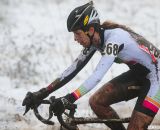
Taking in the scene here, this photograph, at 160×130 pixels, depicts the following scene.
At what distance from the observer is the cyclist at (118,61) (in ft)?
15.4

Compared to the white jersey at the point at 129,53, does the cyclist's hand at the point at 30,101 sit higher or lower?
lower

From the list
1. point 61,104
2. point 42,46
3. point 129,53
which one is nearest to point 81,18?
point 129,53

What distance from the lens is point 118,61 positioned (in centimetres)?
498

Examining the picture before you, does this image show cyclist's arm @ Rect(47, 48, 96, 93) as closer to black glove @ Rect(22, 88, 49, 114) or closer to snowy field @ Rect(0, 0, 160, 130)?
black glove @ Rect(22, 88, 49, 114)

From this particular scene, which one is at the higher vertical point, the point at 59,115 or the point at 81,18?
the point at 81,18

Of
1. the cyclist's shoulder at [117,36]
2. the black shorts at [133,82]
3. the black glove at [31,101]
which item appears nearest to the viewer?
the cyclist's shoulder at [117,36]

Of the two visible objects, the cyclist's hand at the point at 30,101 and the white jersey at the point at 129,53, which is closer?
the white jersey at the point at 129,53

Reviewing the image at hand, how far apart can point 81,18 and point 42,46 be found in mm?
7565

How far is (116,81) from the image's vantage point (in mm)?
5203

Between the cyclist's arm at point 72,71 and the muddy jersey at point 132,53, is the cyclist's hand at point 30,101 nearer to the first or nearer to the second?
the cyclist's arm at point 72,71

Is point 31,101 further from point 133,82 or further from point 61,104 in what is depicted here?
point 133,82

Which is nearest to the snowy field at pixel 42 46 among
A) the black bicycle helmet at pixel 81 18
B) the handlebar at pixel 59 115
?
the handlebar at pixel 59 115

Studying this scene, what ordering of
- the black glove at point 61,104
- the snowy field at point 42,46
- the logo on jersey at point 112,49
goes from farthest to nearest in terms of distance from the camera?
1. the snowy field at point 42,46
2. the logo on jersey at point 112,49
3. the black glove at point 61,104

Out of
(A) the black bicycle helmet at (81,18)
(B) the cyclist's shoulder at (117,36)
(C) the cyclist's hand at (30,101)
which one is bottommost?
(C) the cyclist's hand at (30,101)
